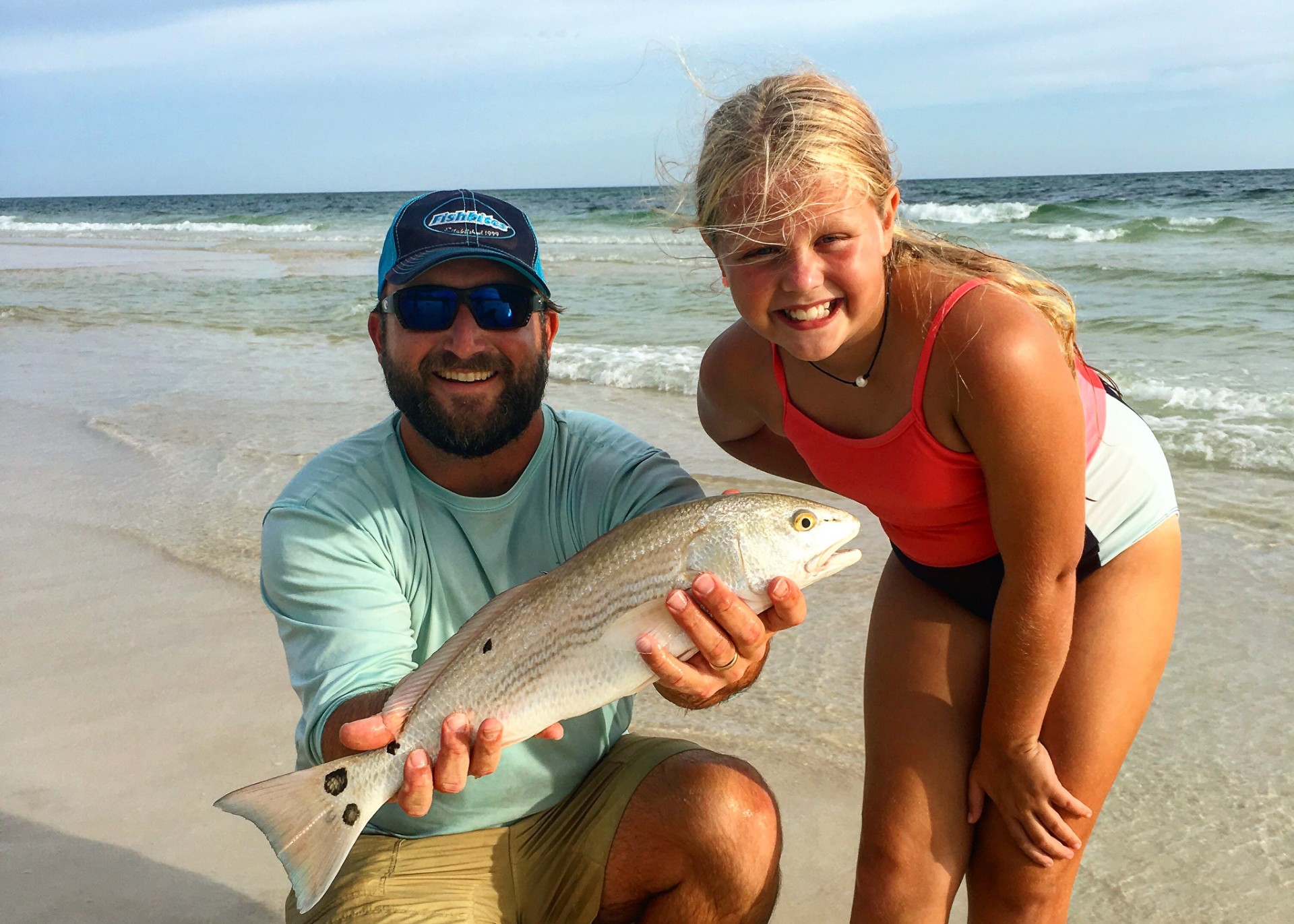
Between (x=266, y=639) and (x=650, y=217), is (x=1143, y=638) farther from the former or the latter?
(x=266, y=639)

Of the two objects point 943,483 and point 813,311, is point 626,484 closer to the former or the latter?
point 813,311

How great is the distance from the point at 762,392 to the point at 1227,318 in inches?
399

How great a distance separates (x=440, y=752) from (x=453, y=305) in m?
1.24

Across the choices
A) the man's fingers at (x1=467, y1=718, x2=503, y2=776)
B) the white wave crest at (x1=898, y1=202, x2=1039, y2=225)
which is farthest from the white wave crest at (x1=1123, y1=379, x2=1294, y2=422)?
the white wave crest at (x1=898, y1=202, x2=1039, y2=225)

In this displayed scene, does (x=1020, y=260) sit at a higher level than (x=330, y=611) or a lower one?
lower

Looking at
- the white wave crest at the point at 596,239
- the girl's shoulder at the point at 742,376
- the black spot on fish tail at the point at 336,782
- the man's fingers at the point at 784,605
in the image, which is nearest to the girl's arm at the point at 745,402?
the girl's shoulder at the point at 742,376

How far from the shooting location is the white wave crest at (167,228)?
43.6 meters

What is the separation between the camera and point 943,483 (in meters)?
2.62

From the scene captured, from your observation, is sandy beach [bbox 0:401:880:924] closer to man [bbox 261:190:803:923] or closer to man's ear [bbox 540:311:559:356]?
man [bbox 261:190:803:923]

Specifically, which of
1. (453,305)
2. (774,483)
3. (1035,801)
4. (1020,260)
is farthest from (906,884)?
(1020,260)

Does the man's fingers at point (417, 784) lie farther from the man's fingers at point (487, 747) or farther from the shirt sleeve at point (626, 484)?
the shirt sleeve at point (626, 484)

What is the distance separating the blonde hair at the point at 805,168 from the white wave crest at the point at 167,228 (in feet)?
135

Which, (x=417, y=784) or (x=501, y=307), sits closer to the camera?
(x=417, y=784)

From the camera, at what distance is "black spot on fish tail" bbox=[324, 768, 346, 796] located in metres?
2.33
